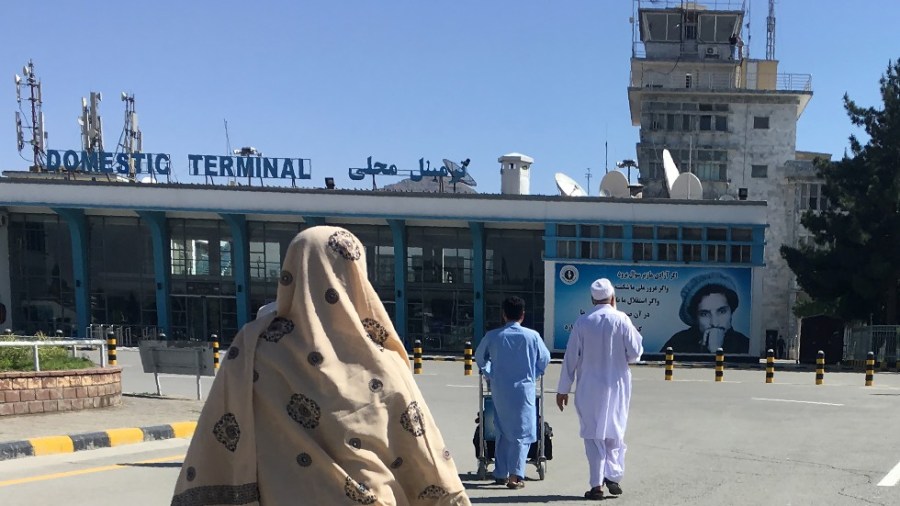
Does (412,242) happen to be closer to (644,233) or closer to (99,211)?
(644,233)

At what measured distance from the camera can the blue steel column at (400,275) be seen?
30.6m

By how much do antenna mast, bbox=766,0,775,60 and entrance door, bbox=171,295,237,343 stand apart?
43256 millimetres

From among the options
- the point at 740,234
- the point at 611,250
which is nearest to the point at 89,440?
the point at 611,250

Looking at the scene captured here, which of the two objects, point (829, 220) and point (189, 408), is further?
point (829, 220)

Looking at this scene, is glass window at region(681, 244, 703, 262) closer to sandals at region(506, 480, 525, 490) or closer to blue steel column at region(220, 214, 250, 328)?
blue steel column at region(220, 214, 250, 328)

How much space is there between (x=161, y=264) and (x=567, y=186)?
16.7m

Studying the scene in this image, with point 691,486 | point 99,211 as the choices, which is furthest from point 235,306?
point 691,486

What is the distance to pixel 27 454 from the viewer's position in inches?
320

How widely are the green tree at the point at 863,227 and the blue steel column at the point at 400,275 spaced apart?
51.6 feet

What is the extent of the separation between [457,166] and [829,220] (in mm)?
15140

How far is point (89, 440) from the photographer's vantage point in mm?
8727

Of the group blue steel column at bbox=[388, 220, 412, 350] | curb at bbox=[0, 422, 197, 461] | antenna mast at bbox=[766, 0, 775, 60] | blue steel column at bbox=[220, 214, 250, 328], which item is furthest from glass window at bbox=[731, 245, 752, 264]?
antenna mast at bbox=[766, 0, 775, 60]

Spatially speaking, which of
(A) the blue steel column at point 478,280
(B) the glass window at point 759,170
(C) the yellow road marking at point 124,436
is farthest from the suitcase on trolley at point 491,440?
(B) the glass window at point 759,170

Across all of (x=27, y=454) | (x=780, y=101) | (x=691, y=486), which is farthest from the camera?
(x=780, y=101)
